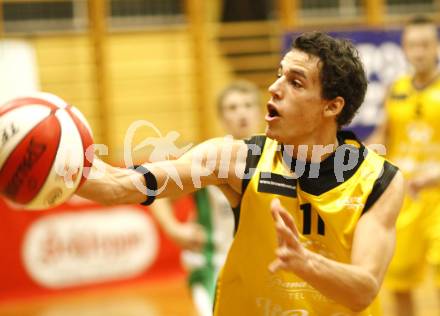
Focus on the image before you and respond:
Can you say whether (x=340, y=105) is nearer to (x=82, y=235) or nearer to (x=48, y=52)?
(x=82, y=235)

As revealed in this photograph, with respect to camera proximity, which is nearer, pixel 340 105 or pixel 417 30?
pixel 340 105

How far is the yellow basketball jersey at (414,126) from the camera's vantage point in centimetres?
560

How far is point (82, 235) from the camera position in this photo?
770 centimetres

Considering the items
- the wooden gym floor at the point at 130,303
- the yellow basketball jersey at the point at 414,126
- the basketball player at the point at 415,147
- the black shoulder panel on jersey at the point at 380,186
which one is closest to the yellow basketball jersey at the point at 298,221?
the black shoulder panel on jersey at the point at 380,186

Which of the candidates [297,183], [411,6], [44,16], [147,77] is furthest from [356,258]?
[411,6]

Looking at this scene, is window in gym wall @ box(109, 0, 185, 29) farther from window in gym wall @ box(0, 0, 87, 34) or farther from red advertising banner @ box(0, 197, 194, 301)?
red advertising banner @ box(0, 197, 194, 301)

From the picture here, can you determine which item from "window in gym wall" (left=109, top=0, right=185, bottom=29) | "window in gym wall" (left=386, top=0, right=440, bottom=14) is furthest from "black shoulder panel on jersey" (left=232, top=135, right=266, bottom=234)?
"window in gym wall" (left=386, top=0, right=440, bottom=14)

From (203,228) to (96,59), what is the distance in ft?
14.5

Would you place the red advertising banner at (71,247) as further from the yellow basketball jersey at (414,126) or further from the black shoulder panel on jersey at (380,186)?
the black shoulder panel on jersey at (380,186)

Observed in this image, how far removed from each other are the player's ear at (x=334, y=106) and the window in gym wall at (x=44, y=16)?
23.4ft

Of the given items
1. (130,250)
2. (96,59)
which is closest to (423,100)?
(130,250)

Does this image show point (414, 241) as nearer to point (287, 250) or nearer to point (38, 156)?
point (287, 250)

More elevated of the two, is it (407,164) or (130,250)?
(407,164)

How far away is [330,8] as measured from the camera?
36.7ft
